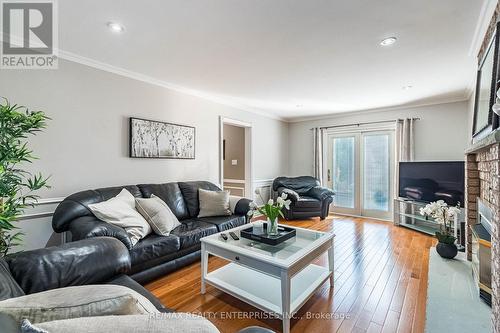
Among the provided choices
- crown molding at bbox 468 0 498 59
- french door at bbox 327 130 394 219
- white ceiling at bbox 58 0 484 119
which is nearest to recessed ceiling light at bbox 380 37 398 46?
white ceiling at bbox 58 0 484 119

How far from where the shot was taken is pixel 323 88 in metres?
3.70

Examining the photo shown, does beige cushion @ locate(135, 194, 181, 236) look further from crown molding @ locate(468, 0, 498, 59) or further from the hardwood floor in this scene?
crown molding @ locate(468, 0, 498, 59)

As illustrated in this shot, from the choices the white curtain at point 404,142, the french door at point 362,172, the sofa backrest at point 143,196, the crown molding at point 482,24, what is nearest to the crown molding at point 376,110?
the white curtain at point 404,142

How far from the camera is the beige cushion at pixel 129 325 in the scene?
1.90ft

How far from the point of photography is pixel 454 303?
73.5 inches

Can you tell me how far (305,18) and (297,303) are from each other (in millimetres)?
2270

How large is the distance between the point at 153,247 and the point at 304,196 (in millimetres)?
3719

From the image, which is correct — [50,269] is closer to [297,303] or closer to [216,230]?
[297,303]

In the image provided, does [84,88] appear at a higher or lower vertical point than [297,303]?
higher

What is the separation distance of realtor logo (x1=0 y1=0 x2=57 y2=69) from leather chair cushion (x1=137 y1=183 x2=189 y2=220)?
167 centimetres

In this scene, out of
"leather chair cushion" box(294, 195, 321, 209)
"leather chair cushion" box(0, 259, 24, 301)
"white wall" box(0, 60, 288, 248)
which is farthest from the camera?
"leather chair cushion" box(294, 195, 321, 209)

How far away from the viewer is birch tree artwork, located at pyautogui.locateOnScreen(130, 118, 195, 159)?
10.5ft

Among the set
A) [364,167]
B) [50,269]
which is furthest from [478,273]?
[364,167]

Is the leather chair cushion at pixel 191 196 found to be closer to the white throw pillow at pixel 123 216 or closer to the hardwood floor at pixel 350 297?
the hardwood floor at pixel 350 297
